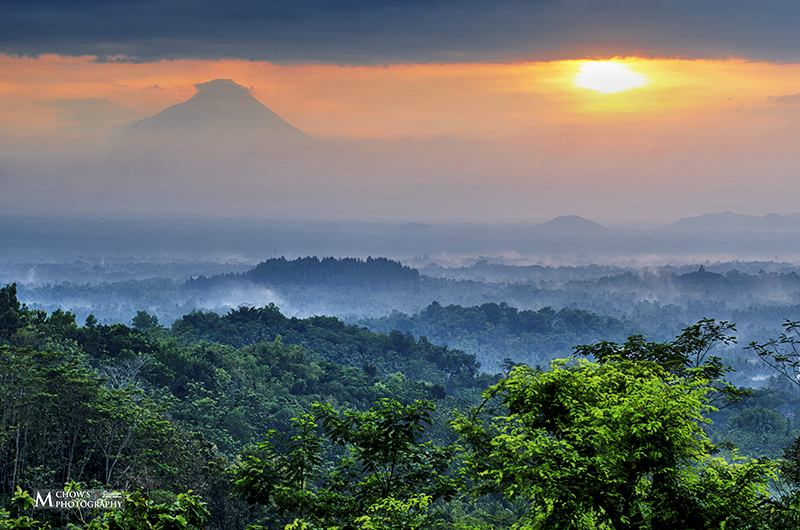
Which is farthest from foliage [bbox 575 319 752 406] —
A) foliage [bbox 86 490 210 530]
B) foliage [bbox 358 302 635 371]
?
foliage [bbox 358 302 635 371]

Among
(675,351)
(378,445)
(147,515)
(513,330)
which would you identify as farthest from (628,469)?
(513,330)

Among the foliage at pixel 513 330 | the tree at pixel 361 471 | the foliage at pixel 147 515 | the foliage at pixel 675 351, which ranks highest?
the foliage at pixel 675 351

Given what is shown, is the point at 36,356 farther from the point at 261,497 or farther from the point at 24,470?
the point at 261,497

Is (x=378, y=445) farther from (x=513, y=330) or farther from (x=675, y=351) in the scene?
(x=513, y=330)

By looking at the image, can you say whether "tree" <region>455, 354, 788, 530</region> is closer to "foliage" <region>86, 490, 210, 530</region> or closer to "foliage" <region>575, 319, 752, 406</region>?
"foliage" <region>575, 319, 752, 406</region>

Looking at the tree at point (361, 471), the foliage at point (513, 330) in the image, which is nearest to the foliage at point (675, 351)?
the tree at point (361, 471)

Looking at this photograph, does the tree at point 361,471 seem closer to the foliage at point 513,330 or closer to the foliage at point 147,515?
the foliage at point 147,515
